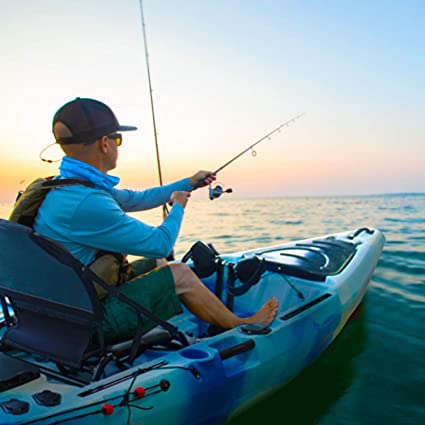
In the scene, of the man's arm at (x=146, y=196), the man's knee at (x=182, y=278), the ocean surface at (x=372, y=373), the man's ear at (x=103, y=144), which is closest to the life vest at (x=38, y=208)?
the man's ear at (x=103, y=144)

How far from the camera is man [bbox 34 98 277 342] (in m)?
2.03

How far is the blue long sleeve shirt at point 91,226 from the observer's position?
201 centimetres

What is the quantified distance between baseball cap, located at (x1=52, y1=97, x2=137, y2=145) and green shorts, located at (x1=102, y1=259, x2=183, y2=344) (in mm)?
819

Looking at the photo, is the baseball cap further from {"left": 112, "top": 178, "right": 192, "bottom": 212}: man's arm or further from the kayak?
{"left": 112, "top": 178, "right": 192, "bottom": 212}: man's arm

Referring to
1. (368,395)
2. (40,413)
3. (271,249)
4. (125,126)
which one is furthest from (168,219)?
(271,249)

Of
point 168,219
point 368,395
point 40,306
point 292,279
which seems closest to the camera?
point 40,306

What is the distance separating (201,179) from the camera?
10.7 feet

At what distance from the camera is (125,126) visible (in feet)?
7.91

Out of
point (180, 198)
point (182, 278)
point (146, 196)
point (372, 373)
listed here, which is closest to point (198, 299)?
point (182, 278)

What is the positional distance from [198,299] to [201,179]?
1036mm

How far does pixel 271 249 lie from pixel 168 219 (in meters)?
3.12

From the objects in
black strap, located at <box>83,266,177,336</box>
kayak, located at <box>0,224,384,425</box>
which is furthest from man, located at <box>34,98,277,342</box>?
kayak, located at <box>0,224,384,425</box>

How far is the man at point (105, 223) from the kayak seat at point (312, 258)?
1220mm

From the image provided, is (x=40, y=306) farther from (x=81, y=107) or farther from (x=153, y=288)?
(x=81, y=107)
